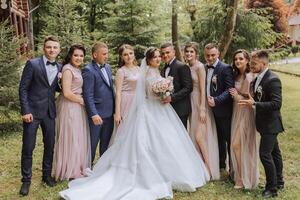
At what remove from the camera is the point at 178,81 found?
20.6 feet

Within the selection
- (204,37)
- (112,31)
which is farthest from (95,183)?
(204,37)

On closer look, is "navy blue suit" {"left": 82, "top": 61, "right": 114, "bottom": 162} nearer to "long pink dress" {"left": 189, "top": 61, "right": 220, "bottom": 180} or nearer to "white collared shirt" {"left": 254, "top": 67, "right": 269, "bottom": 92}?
"long pink dress" {"left": 189, "top": 61, "right": 220, "bottom": 180}

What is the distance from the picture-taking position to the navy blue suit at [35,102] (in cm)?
574

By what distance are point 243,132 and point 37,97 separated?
3.03m

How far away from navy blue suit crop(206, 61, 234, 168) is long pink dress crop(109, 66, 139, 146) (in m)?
1.22

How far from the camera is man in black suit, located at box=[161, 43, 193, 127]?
622 cm

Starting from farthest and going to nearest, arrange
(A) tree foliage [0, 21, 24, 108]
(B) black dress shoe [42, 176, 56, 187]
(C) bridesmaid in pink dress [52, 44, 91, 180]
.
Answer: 1. (A) tree foliage [0, 21, 24, 108]
2. (B) black dress shoe [42, 176, 56, 187]
3. (C) bridesmaid in pink dress [52, 44, 91, 180]

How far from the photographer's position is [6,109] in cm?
970

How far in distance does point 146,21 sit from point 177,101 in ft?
25.7

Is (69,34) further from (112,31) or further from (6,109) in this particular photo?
(6,109)

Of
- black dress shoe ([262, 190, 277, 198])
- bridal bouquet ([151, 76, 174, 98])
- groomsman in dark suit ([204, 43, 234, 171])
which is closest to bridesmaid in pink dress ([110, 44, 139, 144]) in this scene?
bridal bouquet ([151, 76, 174, 98])

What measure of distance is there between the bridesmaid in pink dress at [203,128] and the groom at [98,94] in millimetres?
1287

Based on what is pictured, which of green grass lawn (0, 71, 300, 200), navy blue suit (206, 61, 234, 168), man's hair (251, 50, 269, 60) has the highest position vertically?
man's hair (251, 50, 269, 60)

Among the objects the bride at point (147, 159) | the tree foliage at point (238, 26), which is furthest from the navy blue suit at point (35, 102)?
the tree foliage at point (238, 26)
